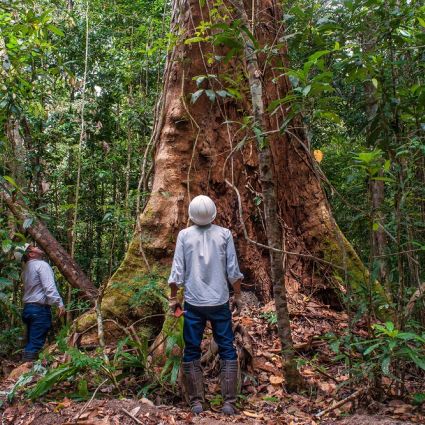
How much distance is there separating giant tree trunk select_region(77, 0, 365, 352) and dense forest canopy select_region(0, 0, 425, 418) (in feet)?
0.07

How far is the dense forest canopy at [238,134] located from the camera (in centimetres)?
393

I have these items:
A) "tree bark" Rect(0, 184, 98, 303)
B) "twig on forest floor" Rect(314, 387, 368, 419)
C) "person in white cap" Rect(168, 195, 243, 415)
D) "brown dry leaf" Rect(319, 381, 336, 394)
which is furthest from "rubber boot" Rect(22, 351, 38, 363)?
"twig on forest floor" Rect(314, 387, 368, 419)

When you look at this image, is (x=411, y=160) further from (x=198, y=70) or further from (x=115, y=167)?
(x=115, y=167)

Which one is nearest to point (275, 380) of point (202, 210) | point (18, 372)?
point (202, 210)

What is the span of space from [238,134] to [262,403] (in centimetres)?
339

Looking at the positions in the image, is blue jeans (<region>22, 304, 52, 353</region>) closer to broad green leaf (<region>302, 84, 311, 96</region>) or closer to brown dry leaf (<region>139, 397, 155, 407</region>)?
brown dry leaf (<region>139, 397, 155, 407</region>)

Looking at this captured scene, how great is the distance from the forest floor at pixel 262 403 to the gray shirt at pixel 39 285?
1.72 meters

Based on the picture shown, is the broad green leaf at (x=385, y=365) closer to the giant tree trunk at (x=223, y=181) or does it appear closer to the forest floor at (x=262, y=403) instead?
the forest floor at (x=262, y=403)

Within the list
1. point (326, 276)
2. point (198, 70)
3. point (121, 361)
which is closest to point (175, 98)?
point (198, 70)

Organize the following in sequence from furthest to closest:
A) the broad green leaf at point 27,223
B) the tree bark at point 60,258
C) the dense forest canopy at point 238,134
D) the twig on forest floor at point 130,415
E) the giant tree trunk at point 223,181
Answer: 1. the tree bark at point 60,258
2. the giant tree trunk at point 223,181
3. the broad green leaf at point 27,223
4. the dense forest canopy at point 238,134
5. the twig on forest floor at point 130,415

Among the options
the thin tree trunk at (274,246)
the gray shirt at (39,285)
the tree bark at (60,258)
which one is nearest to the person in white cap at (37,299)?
the gray shirt at (39,285)

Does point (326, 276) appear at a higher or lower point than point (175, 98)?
lower

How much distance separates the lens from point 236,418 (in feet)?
13.0

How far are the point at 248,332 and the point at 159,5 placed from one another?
8683mm
